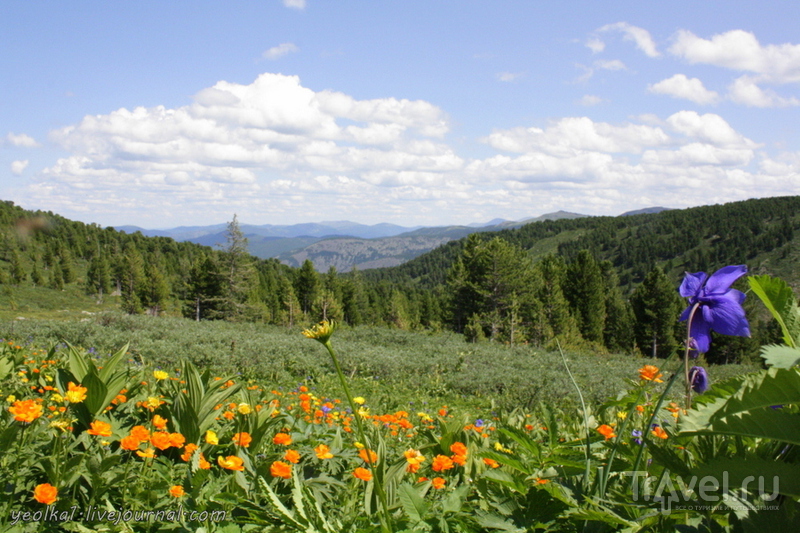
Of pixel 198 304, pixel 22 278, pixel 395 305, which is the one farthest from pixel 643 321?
pixel 22 278

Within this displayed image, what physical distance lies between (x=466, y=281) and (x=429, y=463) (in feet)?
131

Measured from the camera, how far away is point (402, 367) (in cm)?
1215

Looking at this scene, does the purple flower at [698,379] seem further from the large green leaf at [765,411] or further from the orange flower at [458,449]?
the orange flower at [458,449]

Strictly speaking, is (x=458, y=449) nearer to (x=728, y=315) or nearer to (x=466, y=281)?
(x=728, y=315)

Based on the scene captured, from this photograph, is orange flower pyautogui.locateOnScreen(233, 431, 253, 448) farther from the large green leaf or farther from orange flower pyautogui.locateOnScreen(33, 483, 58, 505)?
the large green leaf

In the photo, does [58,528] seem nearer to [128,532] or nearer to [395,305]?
[128,532]

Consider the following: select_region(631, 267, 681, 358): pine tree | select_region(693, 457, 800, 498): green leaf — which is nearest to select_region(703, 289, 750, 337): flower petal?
select_region(693, 457, 800, 498): green leaf

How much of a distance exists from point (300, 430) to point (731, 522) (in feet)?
8.93

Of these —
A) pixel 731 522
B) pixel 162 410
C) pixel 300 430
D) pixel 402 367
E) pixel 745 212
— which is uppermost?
pixel 745 212

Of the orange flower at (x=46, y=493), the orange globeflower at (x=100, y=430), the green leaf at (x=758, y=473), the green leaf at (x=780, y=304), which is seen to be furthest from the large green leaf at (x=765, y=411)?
the orange globeflower at (x=100, y=430)

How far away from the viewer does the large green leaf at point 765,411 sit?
70 cm

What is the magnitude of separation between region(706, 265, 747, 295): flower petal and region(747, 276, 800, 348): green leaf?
256 mm

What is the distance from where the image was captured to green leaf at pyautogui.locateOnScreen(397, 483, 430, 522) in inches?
60.1

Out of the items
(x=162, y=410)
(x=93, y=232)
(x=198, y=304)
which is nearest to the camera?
(x=162, y=410)
